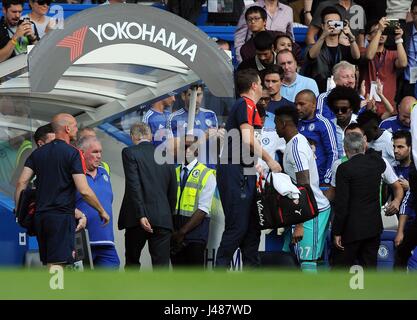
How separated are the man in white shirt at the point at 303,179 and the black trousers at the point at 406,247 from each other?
2.14 feet

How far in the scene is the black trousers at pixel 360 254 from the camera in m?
9.35

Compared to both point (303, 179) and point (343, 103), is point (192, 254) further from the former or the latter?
point (343, 103)

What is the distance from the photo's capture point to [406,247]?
9.42m

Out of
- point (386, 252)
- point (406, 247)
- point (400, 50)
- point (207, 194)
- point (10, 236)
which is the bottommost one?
point (386, 252)

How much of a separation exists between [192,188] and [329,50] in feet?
9.83

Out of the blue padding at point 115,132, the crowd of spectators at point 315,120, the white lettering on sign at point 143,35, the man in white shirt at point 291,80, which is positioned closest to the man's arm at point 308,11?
the crowd of spectators at point 315,120

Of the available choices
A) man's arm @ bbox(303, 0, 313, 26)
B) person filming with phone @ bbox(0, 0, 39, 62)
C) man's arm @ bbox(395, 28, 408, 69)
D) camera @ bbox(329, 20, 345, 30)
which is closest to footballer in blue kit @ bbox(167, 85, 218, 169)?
person filming with phone @ bbox(0, 0, 39, 62)

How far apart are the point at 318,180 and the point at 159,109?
4.64ft

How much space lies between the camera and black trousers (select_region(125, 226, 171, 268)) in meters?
9.26

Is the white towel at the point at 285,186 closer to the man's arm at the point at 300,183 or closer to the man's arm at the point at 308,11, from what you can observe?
the man's arm at the point at 300,183

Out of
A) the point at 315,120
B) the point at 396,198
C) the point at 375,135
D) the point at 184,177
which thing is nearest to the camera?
the point at 184,177

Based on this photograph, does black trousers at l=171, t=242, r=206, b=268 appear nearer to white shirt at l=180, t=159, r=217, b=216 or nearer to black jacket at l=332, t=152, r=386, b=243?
white shirt at l=180, t=159, r=217, b=216

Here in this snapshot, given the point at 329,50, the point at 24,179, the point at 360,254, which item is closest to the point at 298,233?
the point at 360,254
